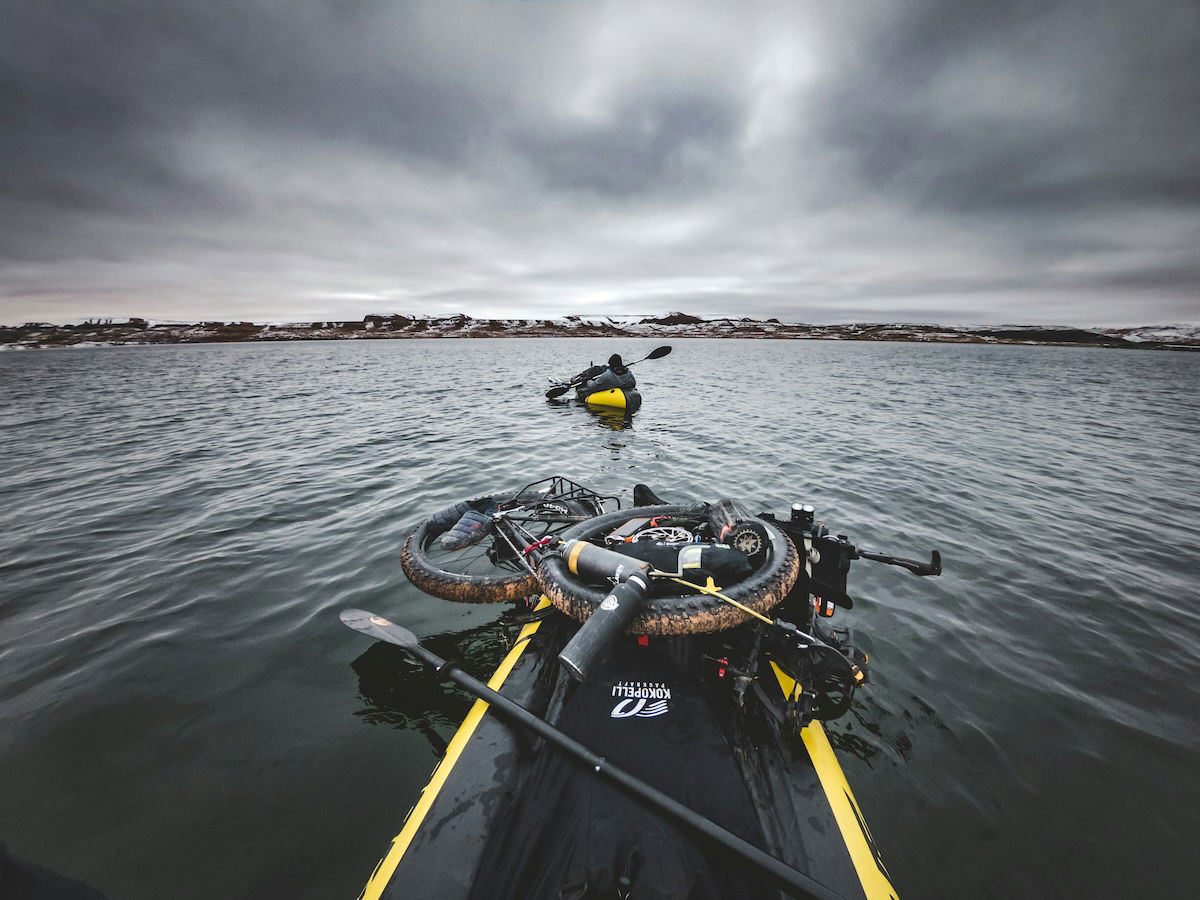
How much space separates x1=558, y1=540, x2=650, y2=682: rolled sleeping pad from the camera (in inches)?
105

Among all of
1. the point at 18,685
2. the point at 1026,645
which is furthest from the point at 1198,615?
the point at 18,685

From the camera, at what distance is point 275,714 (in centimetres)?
425

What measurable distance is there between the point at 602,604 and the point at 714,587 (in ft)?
3.58

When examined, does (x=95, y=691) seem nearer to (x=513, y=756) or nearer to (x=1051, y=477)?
(x=513, y=756)

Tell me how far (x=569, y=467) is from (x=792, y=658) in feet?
29.8

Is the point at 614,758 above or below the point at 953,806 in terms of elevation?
above

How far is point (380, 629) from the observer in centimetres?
430

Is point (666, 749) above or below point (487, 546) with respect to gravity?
above

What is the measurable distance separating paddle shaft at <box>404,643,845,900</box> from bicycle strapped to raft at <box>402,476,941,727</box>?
0.66m

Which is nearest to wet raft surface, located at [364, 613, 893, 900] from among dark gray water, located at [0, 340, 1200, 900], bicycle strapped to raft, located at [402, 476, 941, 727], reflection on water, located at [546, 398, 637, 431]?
bicycle strapped to raft, located at [402, 476, 941, 727]

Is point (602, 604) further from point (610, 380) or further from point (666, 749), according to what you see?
point (610, 380)

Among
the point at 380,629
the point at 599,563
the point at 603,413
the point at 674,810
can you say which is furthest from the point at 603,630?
the point at 603,413

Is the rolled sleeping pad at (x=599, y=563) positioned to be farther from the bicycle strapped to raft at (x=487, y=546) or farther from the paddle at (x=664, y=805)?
the paddle at (x=664, y=805)

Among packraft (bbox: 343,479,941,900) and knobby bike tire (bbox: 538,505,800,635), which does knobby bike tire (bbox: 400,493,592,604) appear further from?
knobby bike tire (bbox: 538,505,800,635)
